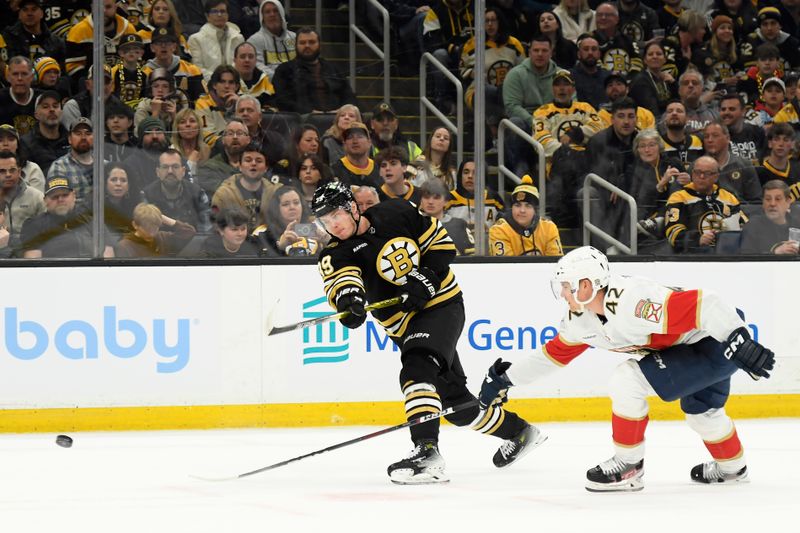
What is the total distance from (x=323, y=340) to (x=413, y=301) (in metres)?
1.94

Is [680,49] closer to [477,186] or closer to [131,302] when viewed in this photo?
[477,186]

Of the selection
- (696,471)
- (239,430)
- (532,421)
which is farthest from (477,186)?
(696,471)

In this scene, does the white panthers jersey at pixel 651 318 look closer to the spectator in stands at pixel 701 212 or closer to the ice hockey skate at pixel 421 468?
the ice hockey skate at pixel 421 468

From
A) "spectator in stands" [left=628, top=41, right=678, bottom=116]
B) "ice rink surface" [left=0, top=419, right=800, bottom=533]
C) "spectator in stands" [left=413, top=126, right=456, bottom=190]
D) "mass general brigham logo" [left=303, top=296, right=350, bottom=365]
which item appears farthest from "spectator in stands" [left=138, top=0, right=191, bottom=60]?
"spectator in stands" [left=628, top=41, right=678, bottom=116]

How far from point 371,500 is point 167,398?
248 cm

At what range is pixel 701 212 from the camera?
24.0 ft

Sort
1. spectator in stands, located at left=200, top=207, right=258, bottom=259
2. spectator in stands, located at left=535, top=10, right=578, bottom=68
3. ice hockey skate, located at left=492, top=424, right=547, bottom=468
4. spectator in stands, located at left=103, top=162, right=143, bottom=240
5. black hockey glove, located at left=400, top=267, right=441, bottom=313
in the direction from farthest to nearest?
spectator in stands, located at left=535, top=10, right=578, bottom=68 < spectator in stands, located at left=200, top=207, right=258, bottom=259 < spectator in stands, located at left=103, top=162, right=143, bottom=240 < ice hockey skate, located at left=492, top=424, right=547, bottom=468 < black hockey glove, located at left=400, top=267, right=441, bottom=313

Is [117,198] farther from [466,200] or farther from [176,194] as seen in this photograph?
[466,200]

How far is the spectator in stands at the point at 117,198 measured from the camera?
6.61 metres

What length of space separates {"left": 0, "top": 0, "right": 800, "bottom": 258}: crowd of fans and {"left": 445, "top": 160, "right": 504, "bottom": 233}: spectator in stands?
11 millimetres

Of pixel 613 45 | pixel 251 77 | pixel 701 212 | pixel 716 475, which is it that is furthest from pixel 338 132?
pixel 716 475

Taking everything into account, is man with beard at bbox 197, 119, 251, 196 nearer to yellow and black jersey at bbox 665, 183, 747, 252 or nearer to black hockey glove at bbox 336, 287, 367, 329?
black hockey glove at bbox 336, 287, 367, 329

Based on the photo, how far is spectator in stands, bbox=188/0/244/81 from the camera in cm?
680

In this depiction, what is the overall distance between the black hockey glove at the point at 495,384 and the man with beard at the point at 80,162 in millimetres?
2648
